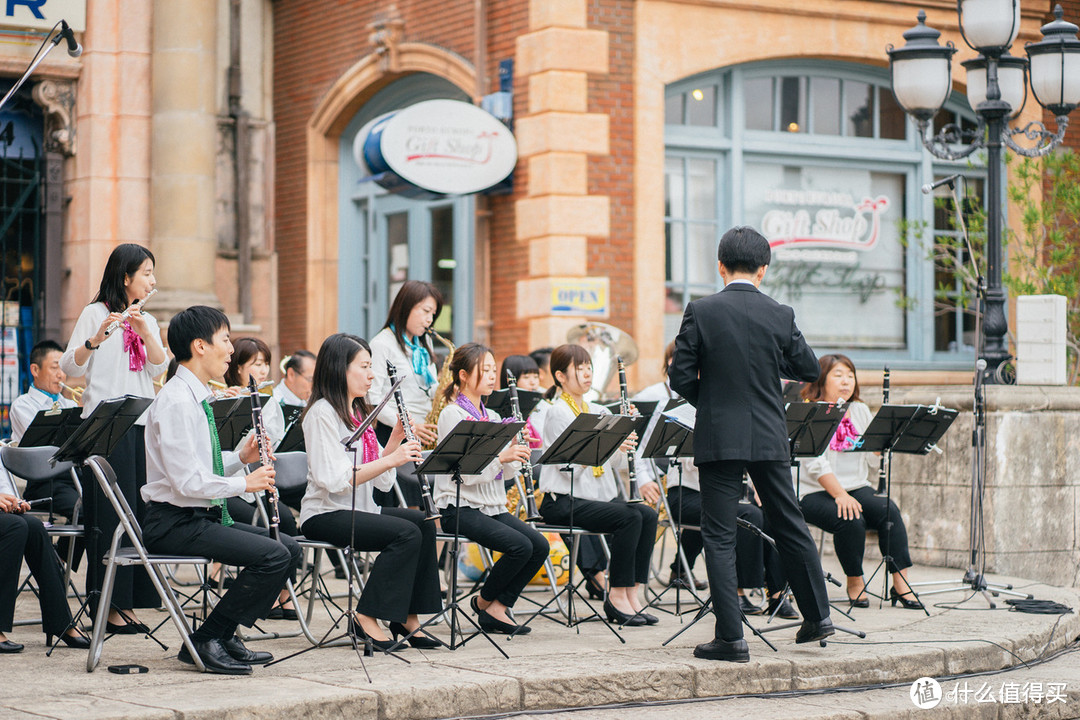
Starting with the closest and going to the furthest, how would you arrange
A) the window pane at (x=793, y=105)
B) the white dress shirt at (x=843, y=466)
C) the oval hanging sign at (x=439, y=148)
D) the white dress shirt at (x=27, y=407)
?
1. the white dress shirt at (x=27, y=407)
2. the white dress shirt at (x=843, y=466)
3. the oval hanging sign at (x=439, y=148)
4. the window pane at (x=793, y=105)

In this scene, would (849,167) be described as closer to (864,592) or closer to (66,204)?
(864,592)

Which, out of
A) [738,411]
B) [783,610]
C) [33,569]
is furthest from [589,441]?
[33,569]

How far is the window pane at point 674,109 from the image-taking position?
13656 millimetres

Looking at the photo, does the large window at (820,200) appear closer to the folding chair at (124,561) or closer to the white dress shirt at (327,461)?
the white dress shirt at (327,461)

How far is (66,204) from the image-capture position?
1426 centimetres

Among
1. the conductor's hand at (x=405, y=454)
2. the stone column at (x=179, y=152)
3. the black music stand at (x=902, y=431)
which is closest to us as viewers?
the conductor's hand at (x=405, y=454)

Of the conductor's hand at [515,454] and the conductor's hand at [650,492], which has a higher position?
the conductor's hand at [515,454]

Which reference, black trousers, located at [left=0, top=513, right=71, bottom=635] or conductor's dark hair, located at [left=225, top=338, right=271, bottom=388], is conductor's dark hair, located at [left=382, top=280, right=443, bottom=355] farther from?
black trousers, located at [left=0, top=513, right=71, bottom=635]

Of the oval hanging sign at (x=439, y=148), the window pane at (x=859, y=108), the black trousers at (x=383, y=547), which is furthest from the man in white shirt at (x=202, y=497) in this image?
the window pane at (x=859, y=108)

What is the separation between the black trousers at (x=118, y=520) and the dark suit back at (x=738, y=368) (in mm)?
2788

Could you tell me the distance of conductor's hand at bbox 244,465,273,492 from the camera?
6152 mm

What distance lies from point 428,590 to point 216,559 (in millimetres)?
1262

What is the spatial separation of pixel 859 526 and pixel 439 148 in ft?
18.2

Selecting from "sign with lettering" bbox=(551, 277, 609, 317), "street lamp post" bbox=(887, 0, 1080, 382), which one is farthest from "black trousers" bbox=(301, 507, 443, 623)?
"sign with lettering" bbox=(551, 277, 609, 317)
